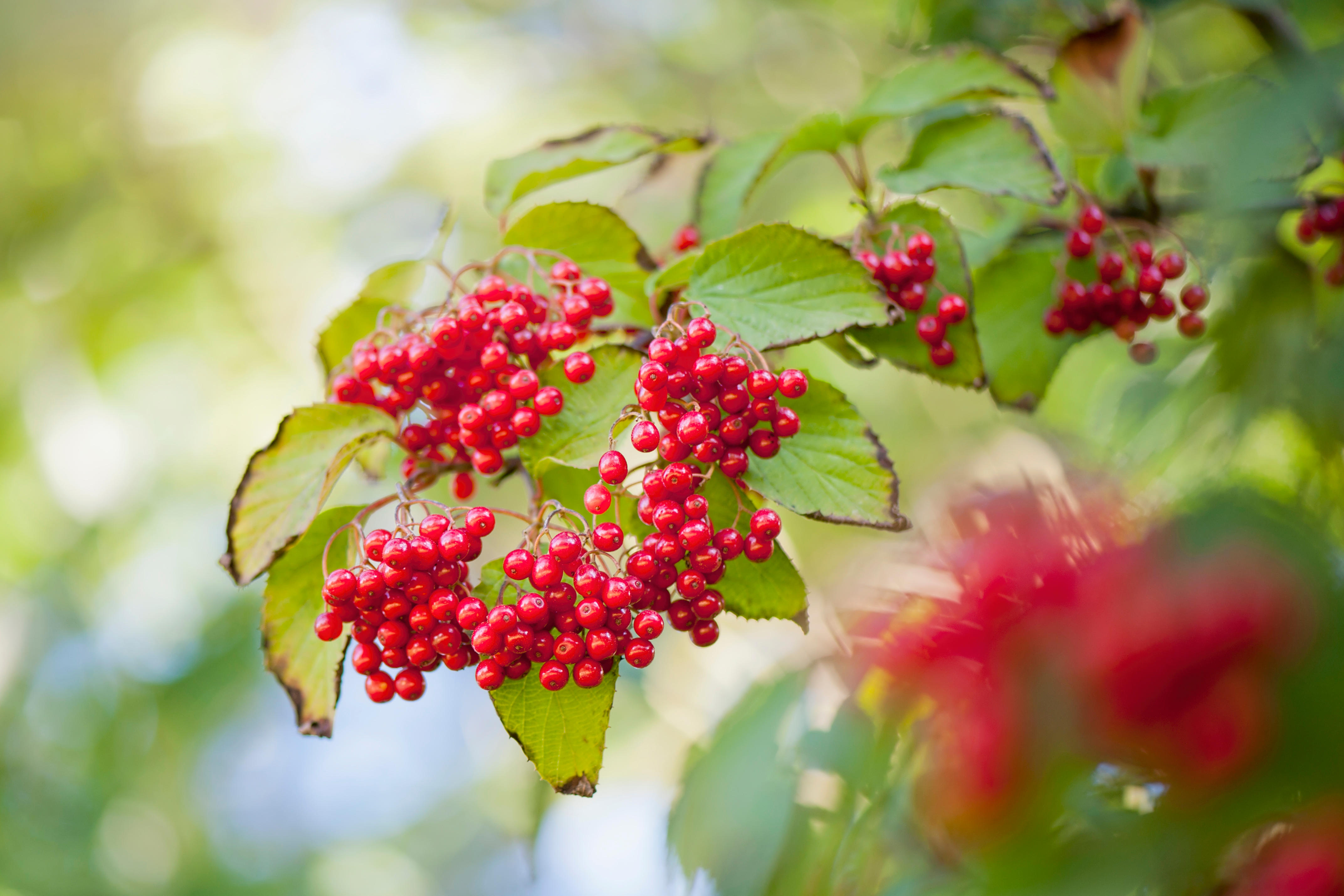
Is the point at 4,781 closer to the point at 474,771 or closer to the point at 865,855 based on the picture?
the point at 474,771

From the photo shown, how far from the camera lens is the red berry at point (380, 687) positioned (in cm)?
71

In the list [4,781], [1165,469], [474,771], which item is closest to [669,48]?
[1165,469]

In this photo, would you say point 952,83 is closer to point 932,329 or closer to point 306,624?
point 932,329

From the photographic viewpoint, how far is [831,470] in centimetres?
68

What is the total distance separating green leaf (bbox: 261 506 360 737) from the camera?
73 cm

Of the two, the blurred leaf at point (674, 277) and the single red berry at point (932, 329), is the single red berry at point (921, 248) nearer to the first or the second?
the single red berry at point (932, 329)

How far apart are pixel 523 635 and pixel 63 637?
341 cm

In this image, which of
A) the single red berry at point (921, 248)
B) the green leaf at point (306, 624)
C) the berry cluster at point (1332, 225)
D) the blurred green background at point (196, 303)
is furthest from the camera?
the blurred green background at point (196, 303)

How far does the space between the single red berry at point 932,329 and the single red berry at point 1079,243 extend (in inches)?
10.2

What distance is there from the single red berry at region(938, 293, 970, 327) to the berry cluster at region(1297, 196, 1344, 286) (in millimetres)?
538

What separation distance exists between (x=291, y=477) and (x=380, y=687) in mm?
195

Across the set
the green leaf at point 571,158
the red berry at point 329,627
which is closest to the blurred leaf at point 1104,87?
the green leaf at point 571,158

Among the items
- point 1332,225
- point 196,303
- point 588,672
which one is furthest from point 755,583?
point 196,303

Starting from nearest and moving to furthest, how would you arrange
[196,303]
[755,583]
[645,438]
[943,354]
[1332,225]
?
[645,438] < [755,583] < [943,354] < [1332,225] < [196,303]
